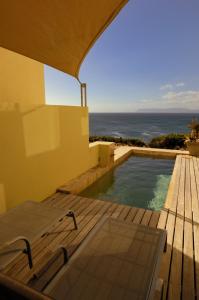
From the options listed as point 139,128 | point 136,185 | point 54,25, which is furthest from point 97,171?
point 139,128

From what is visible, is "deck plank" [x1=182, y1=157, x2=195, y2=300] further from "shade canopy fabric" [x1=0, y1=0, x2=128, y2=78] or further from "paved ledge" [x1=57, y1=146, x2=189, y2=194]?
"shade canopy fabric" [x1=0, y1=0, x2=128, y2=78]

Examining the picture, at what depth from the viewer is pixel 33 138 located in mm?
3510

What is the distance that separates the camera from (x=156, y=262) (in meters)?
1.58

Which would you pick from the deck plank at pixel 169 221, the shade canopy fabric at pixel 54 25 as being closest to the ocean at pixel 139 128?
the deck plank at pixel 169 221

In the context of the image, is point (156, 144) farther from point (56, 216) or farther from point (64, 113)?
point (56, 216)

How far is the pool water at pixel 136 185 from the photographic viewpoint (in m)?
4.26

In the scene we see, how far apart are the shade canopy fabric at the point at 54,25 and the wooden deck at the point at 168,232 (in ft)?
7.76

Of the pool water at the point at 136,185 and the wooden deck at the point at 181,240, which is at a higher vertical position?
the wooden deck at the point at 181,240

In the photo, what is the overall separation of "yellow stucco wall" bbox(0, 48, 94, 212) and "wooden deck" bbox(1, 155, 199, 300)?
0.61 meters

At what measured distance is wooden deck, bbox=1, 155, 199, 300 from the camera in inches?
76.0

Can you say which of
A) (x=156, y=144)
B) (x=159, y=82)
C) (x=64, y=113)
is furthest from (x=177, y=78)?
(x=64, y=113)

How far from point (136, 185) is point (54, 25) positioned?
4.15m

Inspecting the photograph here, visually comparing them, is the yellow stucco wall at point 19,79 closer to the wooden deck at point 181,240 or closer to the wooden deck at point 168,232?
the wooden deck at point 168,232

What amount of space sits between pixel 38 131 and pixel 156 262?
2888 mm
